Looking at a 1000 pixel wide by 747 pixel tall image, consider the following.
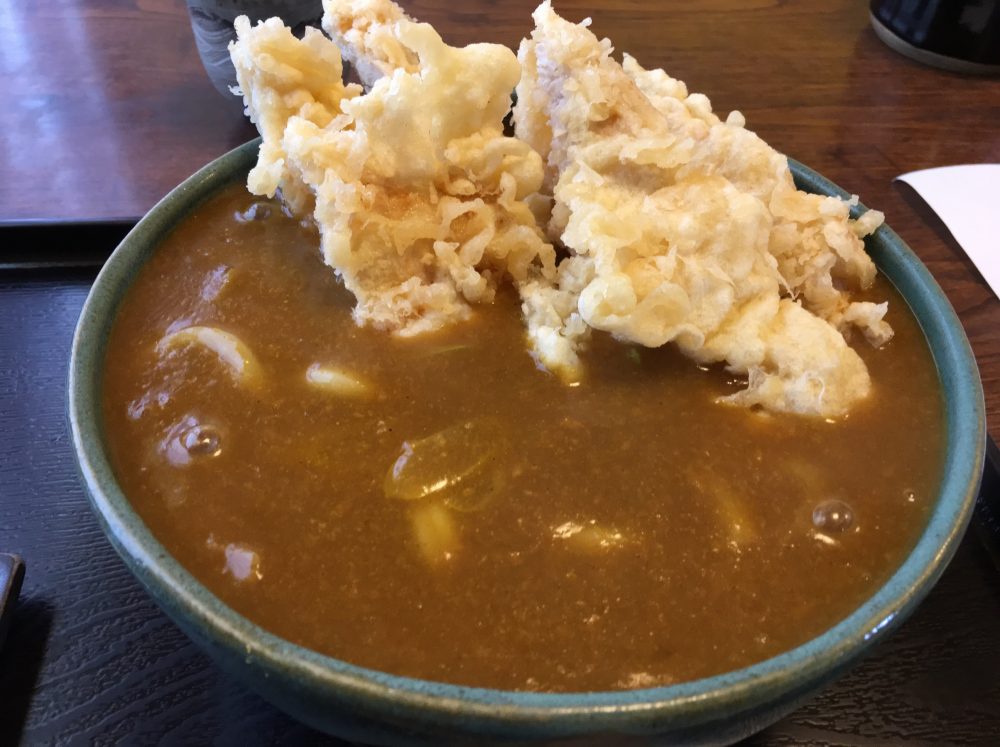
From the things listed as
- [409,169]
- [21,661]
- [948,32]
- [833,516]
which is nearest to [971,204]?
[948,32]

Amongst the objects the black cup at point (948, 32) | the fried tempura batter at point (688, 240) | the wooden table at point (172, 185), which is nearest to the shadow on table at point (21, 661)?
the wooden table at point (172, 185)

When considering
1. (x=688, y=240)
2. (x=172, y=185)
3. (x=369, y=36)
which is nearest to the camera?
(x=688, y=240)

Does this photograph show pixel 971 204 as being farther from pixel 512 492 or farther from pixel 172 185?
pixel 172 185

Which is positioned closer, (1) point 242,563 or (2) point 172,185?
(1) point 242,563

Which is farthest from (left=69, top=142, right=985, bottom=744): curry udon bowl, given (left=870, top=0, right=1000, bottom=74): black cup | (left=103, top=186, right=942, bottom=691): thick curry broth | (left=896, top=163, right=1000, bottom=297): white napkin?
(left=870, top=0, right=1000, bottom=74): black cup

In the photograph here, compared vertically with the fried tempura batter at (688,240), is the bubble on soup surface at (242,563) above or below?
below

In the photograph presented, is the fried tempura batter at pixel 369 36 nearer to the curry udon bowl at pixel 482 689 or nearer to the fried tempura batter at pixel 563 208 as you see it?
the fried tempura batter at pixel 563 208
